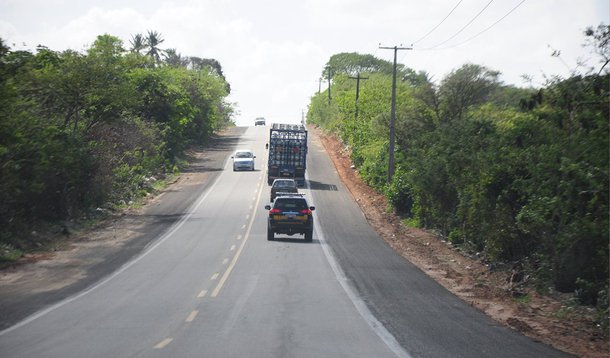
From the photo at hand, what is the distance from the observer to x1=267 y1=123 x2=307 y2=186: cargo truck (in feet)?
182

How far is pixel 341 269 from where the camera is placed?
25.1m

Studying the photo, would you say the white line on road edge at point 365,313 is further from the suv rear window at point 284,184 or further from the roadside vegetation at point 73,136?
the suv rear window at point 284,184

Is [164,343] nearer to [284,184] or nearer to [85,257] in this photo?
[85,257]

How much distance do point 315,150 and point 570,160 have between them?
230 ft

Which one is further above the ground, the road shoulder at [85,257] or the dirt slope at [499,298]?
the dirt slope at [499,298]

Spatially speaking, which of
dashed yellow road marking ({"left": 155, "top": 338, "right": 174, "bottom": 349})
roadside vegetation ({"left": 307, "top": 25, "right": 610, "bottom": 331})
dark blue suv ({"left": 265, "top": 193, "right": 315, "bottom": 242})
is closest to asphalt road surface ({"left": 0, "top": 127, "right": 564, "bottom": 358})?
dashed yellow road marking ({"left": 155, "top": 338, "right": 174, "bottom": 349})

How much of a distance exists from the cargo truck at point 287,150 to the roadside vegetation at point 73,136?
30.6 feet

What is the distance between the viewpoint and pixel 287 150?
55.5 m

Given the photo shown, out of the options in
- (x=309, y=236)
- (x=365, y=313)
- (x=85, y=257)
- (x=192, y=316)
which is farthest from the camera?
(x=309, y=236)

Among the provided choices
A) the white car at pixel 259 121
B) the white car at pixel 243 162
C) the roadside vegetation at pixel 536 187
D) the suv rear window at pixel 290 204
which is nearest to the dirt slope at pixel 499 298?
the roadside vegetation at pixel 536 187

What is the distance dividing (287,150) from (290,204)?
23.6 metres

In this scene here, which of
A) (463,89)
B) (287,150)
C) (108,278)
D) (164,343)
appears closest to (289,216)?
(108,278)

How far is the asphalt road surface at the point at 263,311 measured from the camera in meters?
12.8

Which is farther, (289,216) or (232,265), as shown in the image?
(289,216)
